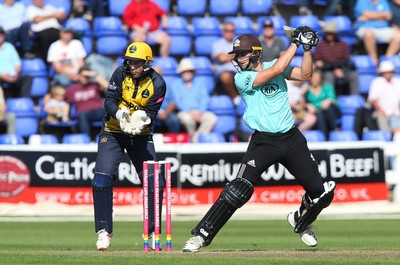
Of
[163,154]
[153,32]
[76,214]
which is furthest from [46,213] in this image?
[153,32]

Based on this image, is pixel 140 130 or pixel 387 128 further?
pixel 387 128

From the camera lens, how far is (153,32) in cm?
1994

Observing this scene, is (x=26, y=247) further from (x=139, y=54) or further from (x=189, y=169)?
Result: (x=189, y=169)

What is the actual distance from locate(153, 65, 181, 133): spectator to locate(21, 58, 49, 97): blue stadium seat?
2111mm

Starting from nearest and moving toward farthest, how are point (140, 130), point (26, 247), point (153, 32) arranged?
point (140, 130) < point (26, 247) < point (153, 32)

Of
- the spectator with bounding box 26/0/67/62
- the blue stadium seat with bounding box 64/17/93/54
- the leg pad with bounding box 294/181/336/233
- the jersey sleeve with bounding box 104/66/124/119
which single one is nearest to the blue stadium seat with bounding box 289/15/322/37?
the blue stadium seat with bounding box 64/17/93/54

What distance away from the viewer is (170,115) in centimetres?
1873

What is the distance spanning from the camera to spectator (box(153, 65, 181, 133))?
18688mm

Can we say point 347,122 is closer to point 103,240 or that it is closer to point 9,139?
point 9,139

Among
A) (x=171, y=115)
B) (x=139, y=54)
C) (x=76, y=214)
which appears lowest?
(x=76, y=214)

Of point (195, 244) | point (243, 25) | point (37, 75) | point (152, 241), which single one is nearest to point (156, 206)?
point (152, 241)

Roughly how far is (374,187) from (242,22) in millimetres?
4967

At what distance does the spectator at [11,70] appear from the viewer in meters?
18.9

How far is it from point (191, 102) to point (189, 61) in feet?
2.53
